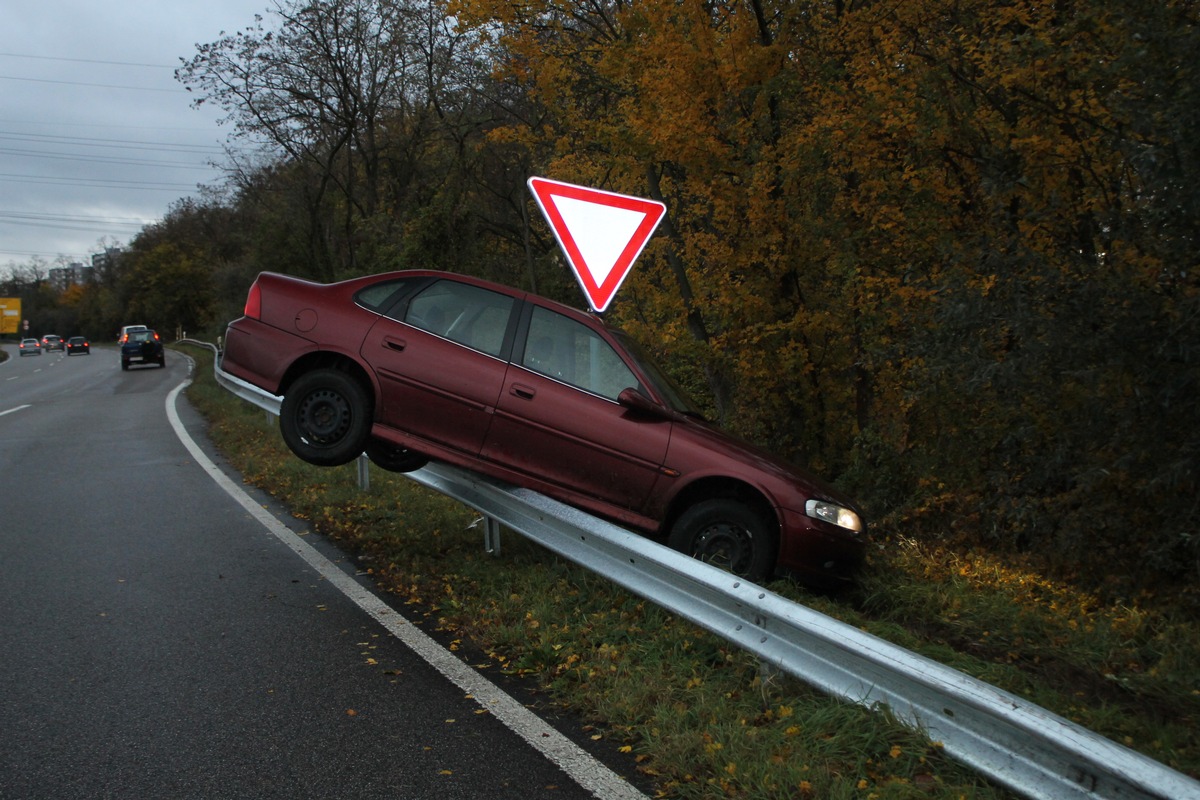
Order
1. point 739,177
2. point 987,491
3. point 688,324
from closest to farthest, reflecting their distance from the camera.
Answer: point 987,491 → point 739,177 → point 688,324

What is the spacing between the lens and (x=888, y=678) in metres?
3.89

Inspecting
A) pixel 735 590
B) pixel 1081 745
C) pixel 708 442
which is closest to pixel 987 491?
pixel 708 442

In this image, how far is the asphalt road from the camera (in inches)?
148

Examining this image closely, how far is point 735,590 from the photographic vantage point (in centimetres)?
448

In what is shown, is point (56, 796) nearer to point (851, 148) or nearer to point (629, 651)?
point (629, 651)

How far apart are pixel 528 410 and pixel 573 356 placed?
490 millimetres

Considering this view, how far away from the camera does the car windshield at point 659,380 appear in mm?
6995

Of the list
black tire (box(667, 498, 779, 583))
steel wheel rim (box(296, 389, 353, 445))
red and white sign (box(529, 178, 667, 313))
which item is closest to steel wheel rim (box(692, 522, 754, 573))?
black tire (box(667, 498, 779, 583))

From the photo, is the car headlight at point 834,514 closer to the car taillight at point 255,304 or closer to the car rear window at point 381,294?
the car rear window at point 381,294

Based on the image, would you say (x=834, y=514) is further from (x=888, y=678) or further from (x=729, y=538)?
(x=888, y=678)

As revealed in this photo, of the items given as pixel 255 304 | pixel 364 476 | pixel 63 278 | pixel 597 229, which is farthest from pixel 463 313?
pixel 63 278

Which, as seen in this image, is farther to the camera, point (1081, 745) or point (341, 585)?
point (341, 585)

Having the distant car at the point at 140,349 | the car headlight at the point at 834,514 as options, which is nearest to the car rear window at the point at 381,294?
the car headlight at the point at 834,514

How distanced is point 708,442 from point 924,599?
1735 mm
